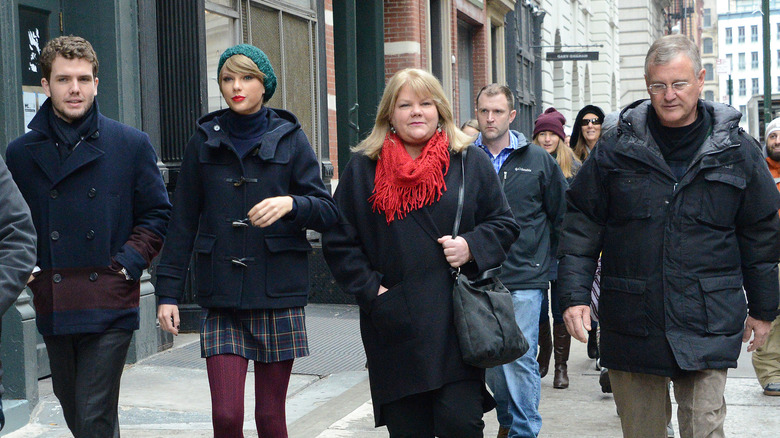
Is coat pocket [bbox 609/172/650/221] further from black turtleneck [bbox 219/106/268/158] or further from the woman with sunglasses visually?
the woman with sunglasses

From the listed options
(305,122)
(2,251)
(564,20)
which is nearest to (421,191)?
(2,251)

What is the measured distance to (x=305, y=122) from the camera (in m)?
12.8

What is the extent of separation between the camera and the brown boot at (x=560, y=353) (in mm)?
8047

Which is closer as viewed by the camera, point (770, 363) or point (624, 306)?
point (624, 306)

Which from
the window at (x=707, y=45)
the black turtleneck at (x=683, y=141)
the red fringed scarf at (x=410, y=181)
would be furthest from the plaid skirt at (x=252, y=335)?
the window at (x=707, y=45)

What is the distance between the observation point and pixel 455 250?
166 inches

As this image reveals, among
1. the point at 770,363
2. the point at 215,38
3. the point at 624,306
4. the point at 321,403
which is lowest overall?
the point at 321,403

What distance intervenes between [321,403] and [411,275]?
323cm

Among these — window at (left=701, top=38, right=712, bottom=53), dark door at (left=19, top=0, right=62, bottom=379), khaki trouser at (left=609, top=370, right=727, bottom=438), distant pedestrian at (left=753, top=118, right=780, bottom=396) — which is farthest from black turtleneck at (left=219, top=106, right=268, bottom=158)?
window at (left=701, top=38, right=712, bottom=53)

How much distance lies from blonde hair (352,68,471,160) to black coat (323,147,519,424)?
0.10 metres

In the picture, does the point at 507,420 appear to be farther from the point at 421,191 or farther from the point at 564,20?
the point at 564,20

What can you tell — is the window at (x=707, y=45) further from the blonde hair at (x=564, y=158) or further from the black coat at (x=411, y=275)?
the black coat at (x=411, y=275)

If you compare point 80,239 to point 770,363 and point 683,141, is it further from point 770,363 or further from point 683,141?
point 770,363

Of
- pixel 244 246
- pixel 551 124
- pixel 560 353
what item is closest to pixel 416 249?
pixel 244 246
